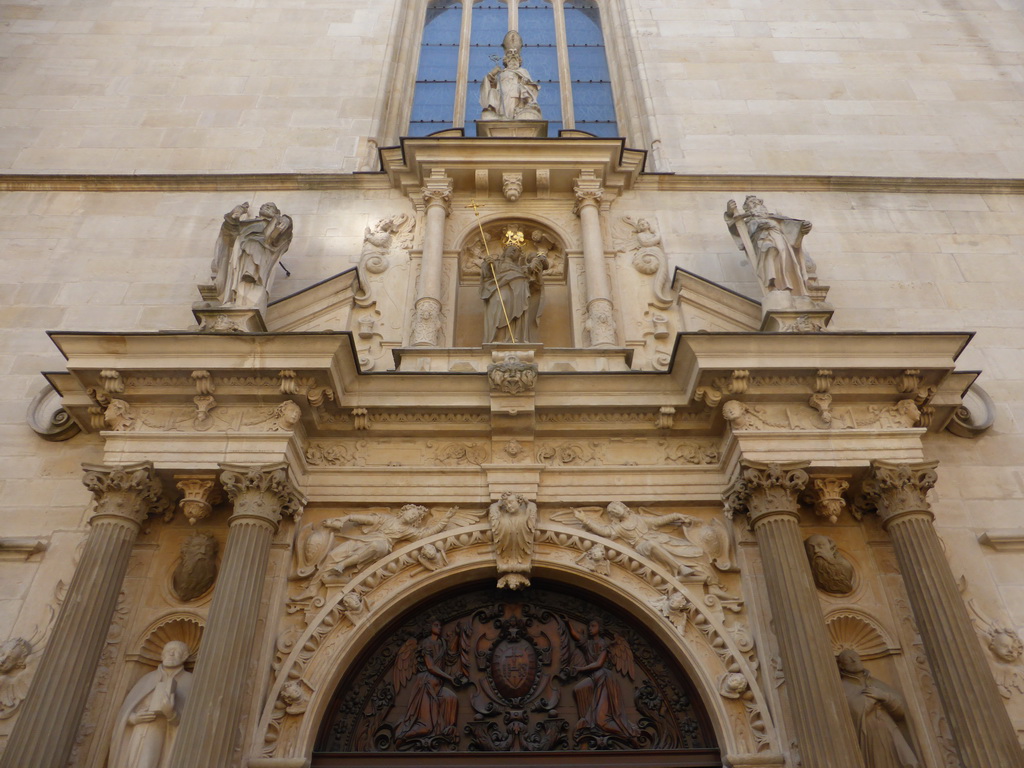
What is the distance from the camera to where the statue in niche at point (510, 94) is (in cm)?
1087

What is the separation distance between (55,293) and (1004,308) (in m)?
10.7

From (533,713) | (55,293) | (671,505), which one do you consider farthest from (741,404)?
(55,293)

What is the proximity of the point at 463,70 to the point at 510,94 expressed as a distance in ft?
8.13

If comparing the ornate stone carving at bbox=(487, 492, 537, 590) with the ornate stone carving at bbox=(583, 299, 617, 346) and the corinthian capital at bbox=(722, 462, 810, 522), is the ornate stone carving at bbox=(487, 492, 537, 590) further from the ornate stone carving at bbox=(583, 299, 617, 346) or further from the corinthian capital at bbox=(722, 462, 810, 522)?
the ornate stone carving at bbox=(583, 299, 617, 346)

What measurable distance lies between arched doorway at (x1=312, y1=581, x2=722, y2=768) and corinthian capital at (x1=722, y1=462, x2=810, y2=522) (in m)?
1.51

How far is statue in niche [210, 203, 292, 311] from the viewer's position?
829 cm

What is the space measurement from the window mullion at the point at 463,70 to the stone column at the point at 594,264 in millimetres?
3220

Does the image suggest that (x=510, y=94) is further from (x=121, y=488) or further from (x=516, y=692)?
(x=516, y=692)

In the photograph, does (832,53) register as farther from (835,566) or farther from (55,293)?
(55,293)

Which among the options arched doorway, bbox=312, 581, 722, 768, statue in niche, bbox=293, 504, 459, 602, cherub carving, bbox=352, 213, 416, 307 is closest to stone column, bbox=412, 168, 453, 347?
cherub carving, bbox=352, 213, 416, 307

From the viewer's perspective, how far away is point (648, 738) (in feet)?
22.4

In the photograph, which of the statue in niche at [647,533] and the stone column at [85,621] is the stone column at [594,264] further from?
the stone column at [85,621]

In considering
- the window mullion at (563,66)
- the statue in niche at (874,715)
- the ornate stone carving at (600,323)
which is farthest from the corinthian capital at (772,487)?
the window mullion at (563,66)

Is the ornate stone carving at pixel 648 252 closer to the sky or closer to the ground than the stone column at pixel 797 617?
closer to the sky
